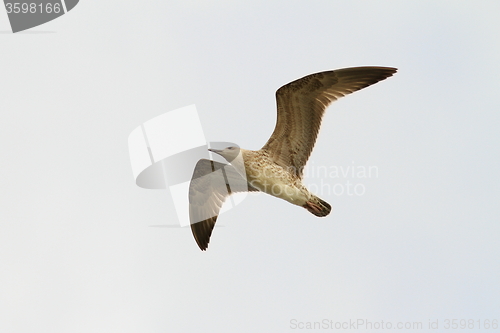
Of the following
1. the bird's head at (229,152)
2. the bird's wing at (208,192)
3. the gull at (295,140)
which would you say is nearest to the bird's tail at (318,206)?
the gull at (295,140)

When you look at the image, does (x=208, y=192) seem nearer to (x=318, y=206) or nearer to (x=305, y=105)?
(x=318, y=206)

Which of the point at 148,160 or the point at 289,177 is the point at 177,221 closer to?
the point at 148,160

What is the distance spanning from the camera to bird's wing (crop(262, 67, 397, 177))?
11266 millimetres

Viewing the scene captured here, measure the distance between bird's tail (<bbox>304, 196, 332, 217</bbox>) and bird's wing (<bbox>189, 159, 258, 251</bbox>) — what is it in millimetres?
1434

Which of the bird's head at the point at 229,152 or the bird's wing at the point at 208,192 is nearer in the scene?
the bird's head at the point at 229,152

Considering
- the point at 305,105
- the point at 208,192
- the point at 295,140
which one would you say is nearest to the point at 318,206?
the point at 295,140

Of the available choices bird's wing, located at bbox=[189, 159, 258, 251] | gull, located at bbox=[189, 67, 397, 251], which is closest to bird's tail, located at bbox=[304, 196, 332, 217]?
gull, located at bbox=[189, 67, 397, 251]

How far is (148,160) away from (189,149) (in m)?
1.28

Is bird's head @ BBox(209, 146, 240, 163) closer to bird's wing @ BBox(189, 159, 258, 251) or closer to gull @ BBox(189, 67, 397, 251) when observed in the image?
gull @ BBox(189, 67, 397, 251)

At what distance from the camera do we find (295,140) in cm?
1191

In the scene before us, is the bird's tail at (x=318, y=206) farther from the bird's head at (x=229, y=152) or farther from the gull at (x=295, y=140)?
the bird's head at (x=229, y=152)

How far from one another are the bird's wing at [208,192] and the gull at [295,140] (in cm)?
25

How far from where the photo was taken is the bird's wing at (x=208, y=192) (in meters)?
12.6

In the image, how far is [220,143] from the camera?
12.3 metres
